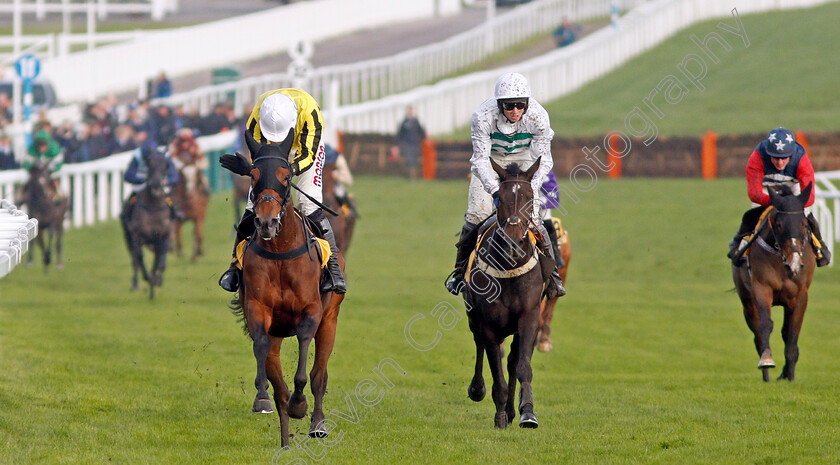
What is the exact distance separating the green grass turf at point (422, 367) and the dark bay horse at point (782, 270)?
439 millimetres

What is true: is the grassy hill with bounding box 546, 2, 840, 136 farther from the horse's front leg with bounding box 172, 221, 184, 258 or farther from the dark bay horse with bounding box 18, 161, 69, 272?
the dark bay horse with bounding box 18, 161, 69, 272

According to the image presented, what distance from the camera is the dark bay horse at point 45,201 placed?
61.6 feet

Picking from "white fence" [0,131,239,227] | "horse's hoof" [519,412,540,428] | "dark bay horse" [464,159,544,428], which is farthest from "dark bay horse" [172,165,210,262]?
"horse's hoof" [519,412,540,428]

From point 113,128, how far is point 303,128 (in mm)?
17076

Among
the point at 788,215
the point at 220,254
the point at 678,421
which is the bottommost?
the point at 220,254

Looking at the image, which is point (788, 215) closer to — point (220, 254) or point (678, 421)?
point (678, 421)

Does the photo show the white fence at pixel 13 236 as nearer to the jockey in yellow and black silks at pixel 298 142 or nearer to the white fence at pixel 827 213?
the jockey in yellow and black silks at pixel 298 142

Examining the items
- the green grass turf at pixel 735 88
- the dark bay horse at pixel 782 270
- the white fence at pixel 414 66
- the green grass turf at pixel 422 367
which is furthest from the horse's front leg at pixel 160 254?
the green grass turf at pixel 735 88

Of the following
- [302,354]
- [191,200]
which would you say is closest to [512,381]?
[302,354]

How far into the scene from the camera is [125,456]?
802 cm

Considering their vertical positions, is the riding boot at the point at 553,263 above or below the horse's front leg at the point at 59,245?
above

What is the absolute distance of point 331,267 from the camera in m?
8.54

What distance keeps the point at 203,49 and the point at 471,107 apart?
1046cm

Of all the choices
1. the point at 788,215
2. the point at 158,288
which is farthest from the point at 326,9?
the point at 788,215
